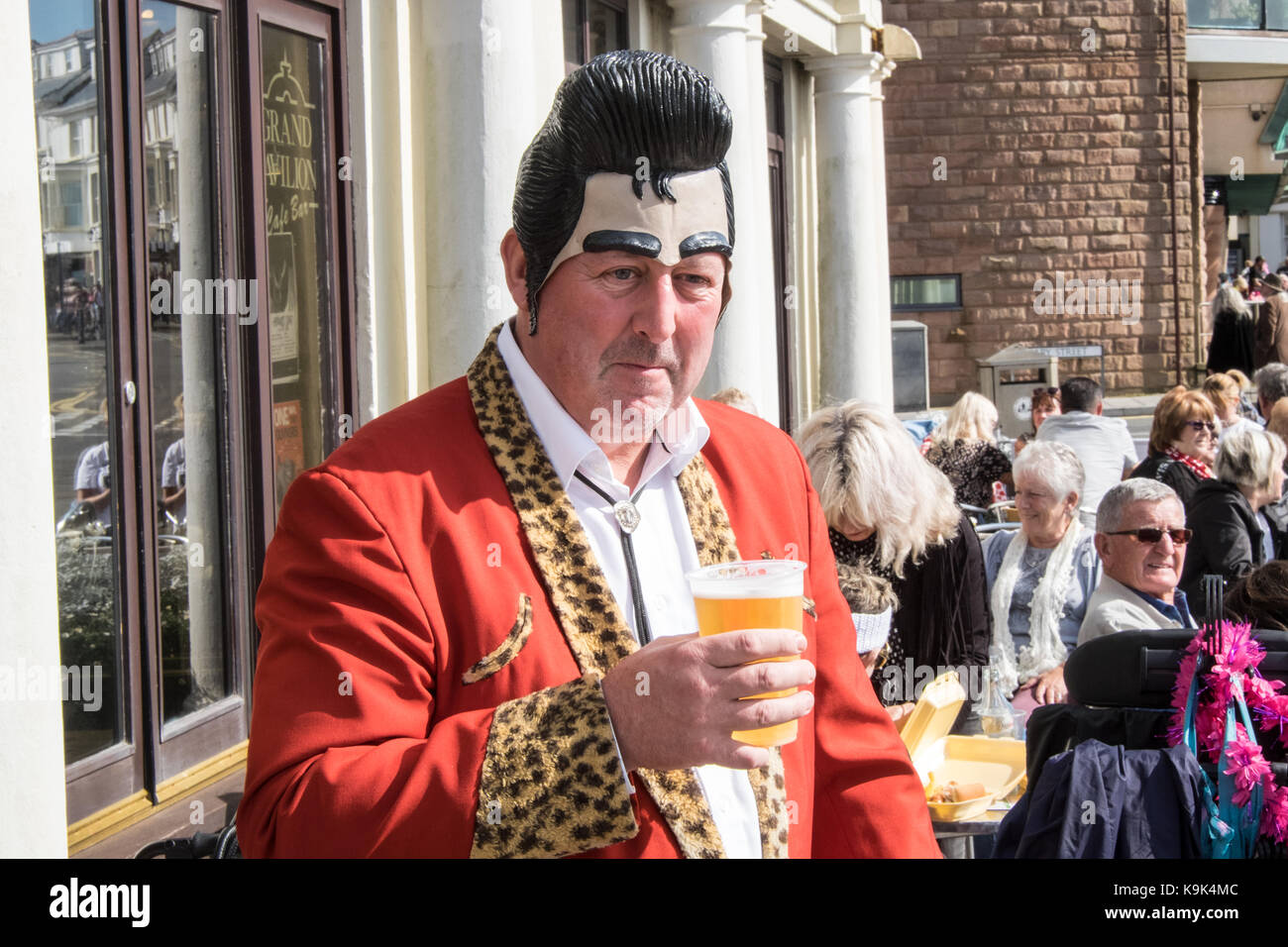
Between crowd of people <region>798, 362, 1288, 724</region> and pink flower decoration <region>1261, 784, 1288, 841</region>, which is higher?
crowd of people <region>798, 362, 1288, 724</region>

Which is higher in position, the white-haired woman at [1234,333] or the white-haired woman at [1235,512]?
the white-haired woman at [1234,333]

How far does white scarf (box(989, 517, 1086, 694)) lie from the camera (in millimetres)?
4672

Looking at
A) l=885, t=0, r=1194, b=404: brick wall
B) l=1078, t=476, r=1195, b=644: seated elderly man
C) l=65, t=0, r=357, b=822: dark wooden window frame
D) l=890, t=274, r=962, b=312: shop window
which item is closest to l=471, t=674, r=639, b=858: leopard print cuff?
l=65, t=0, r=357, b=822: dark wooden window frame

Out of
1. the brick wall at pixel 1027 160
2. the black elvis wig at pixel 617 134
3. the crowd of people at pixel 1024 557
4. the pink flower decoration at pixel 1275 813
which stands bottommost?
the pink flower decoration at pixel 1275 813

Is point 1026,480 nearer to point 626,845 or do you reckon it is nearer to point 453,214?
point 453,214

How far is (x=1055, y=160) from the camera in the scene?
1806 centimetres

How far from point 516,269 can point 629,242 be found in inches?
8.6

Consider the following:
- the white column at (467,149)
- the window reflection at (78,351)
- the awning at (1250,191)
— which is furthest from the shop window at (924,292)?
the window reflection at (78,351)

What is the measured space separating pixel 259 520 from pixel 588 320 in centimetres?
311

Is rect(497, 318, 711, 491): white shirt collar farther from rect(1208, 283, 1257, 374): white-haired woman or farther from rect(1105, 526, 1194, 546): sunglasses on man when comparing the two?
rect(1208, 283, 1257, 374): white-haired woman

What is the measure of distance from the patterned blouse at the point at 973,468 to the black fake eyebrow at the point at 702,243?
634 cm

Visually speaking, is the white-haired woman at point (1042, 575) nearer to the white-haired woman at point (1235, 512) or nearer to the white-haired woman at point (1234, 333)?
the white-haired woman at point (1235, 512)

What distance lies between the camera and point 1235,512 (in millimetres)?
5594

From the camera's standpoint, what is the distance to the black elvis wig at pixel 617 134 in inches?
65.2
